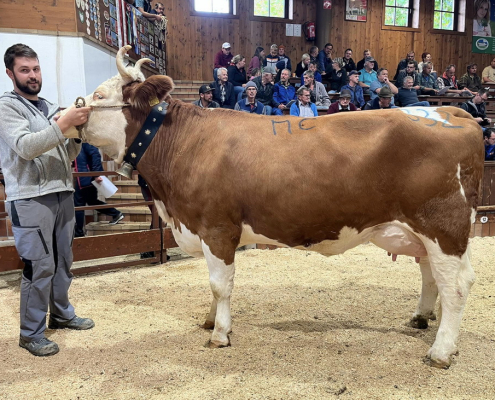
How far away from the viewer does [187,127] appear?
3.11 metres

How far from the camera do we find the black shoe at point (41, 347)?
309cm

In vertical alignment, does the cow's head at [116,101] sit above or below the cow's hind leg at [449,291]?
above

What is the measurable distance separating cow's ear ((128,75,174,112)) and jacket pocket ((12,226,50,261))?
1.10 meters

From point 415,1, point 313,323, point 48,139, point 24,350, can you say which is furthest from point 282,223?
point 415,1

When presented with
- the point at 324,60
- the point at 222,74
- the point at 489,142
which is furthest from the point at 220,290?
the point at 324,60

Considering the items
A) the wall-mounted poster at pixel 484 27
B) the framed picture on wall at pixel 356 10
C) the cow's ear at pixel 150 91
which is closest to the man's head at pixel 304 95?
the cow's ear at pixel 150 91

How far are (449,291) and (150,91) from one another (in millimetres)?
2343

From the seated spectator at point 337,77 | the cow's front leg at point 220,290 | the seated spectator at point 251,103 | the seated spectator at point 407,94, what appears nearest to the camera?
the cow's front leg at point 220,290

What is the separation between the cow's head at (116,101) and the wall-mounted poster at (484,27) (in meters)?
18.2

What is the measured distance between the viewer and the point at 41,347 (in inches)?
122

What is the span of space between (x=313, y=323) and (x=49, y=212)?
7.25 ft

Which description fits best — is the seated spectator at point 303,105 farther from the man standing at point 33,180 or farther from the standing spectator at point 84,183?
the man standing at point 33,180

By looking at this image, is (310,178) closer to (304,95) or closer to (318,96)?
(304,95)

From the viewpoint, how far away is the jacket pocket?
117 inches
